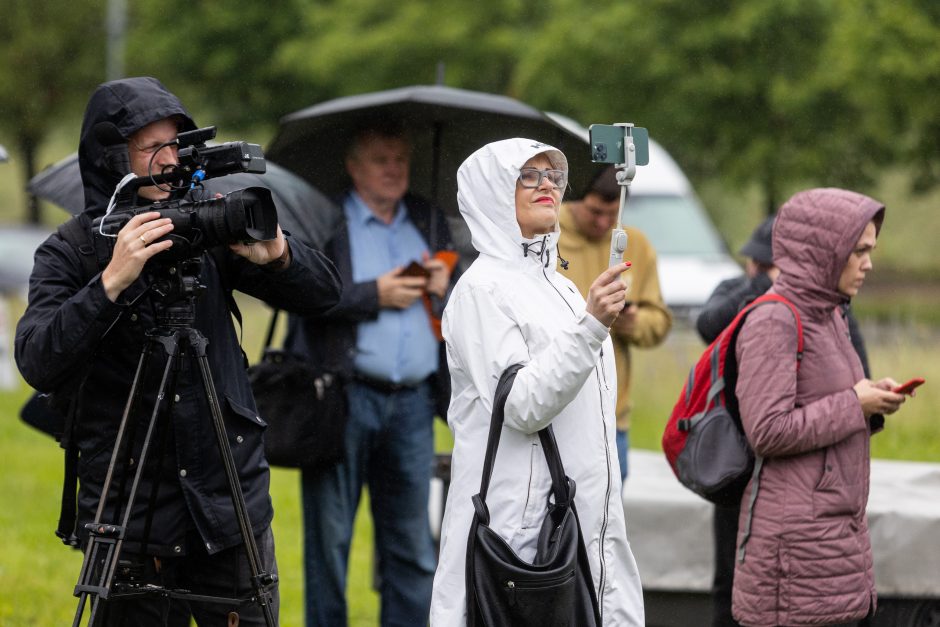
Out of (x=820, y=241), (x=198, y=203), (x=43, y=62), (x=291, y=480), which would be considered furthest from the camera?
(x=43, y=62)

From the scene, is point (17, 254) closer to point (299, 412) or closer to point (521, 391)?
point (299, 412)

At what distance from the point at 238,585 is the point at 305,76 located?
2340 cm

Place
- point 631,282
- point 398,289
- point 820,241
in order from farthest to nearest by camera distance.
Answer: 1. point 631,282
2. point 398,289
3. point 820,241

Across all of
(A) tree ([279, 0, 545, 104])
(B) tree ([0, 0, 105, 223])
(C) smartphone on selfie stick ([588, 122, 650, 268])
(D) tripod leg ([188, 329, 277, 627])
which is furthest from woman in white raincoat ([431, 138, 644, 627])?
(B) tree ([0, 0, 105, 223])

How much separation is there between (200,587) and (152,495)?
1.08 ft

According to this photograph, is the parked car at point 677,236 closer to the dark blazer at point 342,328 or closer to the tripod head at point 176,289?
the dark blazer at point 342,328

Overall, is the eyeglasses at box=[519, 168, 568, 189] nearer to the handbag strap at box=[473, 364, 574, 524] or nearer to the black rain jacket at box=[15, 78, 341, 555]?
the handbag strap at box=[473, 364, 574, 524]

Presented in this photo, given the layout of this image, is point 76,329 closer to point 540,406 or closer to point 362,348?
point 540,406

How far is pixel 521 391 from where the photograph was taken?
3.54 metres

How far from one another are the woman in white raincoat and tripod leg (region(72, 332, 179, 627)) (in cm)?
78

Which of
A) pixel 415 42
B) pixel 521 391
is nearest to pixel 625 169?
pixel 521 391

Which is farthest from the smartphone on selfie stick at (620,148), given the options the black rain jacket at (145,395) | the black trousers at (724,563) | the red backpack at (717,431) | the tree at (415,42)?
the tree at (415,42)

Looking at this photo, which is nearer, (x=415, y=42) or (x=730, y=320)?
(x=730, y=320)

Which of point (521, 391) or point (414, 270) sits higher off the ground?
point (414, 270)
